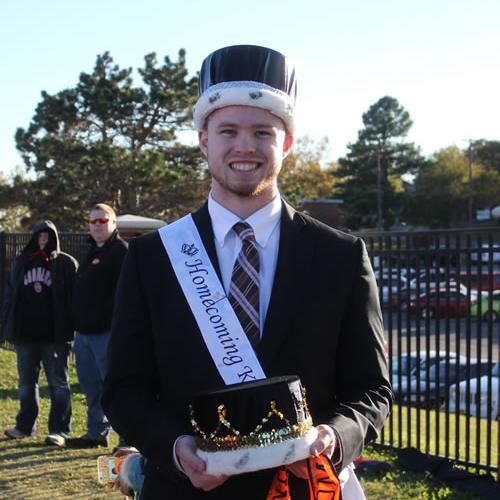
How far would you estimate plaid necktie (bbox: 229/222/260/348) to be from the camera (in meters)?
1.91

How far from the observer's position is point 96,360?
6.36 meters

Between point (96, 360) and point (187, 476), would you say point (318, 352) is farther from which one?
point (96, 360)

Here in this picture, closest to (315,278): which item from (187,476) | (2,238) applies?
(187,476)

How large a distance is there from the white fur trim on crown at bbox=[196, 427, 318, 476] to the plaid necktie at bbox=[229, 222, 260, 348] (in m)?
0.34

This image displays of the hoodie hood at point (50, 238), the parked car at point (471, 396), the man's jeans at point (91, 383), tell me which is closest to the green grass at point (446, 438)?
the parked car at point (471, 396)

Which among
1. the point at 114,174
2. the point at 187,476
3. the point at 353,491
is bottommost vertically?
the point at 353,491

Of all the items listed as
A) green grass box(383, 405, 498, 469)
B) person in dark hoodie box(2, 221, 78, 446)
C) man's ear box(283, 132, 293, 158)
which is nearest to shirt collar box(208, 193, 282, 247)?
man's ear box(283, 132, 293, 158)

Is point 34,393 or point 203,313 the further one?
point 34,393

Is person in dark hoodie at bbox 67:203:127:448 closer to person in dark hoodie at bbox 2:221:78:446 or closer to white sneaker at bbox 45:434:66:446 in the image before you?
white sneaker at bbox 45:434:66:446

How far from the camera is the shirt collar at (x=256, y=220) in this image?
1.98 metres

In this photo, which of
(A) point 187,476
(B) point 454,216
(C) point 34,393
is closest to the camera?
(A) point 187,476

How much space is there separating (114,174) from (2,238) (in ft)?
42.4

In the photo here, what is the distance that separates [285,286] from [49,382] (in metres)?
5.47

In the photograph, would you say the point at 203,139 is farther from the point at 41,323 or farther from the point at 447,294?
the point at 41,323
